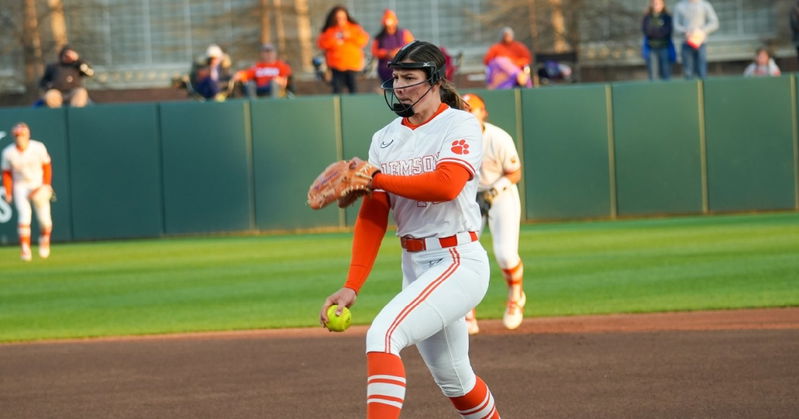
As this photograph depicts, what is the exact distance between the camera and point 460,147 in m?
5.44

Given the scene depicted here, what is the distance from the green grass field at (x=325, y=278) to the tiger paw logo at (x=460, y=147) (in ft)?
21.8

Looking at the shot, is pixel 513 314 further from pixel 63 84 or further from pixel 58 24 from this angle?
pixel 58 24

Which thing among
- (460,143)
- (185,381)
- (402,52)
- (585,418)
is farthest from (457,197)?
(185,381)

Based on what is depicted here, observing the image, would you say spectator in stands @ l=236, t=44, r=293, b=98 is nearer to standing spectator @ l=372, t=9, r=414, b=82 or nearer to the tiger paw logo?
standing spectator @ l=372, t=9, r=414, b=82

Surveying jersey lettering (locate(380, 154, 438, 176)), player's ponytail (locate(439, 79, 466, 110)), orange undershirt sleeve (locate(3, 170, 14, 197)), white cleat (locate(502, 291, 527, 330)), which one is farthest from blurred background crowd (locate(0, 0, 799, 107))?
jersey lettering (locate(380, 154, 438, 176))

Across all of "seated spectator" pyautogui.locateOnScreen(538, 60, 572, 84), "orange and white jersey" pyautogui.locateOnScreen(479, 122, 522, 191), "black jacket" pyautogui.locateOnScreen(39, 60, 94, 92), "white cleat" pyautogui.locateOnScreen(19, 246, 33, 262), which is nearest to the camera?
"orange and white jersey" pyautogui.locateOnScreen(479, 122, 522, 191)

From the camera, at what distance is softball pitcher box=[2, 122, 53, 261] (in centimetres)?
2081

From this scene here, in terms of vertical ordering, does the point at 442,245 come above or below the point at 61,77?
below

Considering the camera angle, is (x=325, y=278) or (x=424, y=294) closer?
(x=424, y=294)

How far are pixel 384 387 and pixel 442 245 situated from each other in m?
0.77

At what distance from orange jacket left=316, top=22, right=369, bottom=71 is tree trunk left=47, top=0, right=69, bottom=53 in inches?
693

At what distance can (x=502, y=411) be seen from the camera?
7391mm

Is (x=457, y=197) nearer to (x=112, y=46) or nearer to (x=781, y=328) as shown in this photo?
(x=781, y=328)

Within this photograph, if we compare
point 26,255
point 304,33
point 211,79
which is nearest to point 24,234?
point 26,255
